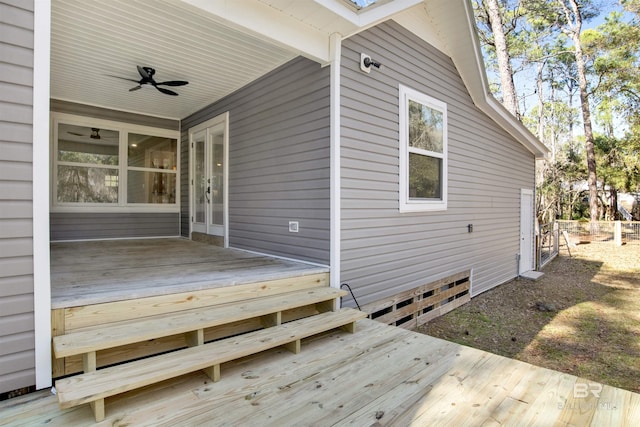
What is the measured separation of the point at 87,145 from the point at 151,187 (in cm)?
125

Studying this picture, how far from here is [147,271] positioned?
10.2 feet

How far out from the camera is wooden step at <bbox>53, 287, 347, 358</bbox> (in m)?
1.88

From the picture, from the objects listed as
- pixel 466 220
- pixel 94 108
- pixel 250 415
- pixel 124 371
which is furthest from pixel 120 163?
pixel 466 220

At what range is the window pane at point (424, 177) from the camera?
183 inches

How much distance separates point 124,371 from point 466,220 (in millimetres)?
5652

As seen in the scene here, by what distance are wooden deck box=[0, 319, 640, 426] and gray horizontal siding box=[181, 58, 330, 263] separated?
1502 mm

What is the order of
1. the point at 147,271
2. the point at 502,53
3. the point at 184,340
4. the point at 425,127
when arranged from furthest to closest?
the point at 502,53 → the point at 425,127 → the point at 147,271 → the point at 184,340

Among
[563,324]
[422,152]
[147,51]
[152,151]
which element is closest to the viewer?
[147,51]

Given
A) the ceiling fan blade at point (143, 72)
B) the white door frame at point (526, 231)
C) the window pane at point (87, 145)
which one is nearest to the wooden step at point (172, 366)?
the ceiling fan blade at point (143, 72)

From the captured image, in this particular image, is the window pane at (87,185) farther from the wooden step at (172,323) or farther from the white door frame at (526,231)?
the white door frame at (526,231)

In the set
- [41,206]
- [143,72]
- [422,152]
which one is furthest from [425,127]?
[41,206]

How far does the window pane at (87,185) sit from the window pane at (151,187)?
26 cm

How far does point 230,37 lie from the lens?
140 inches

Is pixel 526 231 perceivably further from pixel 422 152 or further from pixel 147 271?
pixel 147 271
